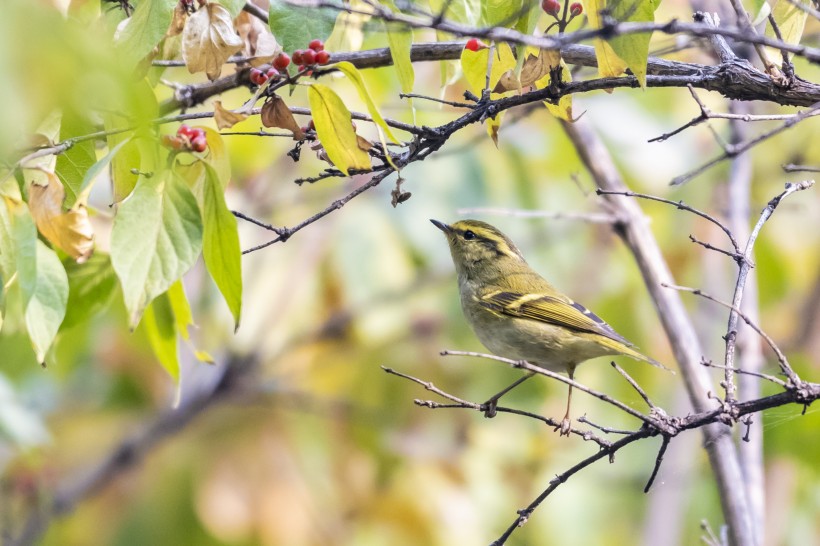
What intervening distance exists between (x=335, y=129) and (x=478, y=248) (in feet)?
8.49

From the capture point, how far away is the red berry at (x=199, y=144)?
6.91 ft

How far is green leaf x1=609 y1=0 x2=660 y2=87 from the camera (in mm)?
1942

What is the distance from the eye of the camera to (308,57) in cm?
233

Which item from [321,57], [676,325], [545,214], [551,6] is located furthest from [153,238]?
[676,325]

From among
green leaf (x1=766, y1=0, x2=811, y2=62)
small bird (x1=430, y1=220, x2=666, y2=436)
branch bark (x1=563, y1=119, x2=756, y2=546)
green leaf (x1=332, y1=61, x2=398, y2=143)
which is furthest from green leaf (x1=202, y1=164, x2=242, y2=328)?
branch bark (x1=563, y1=119, x2=756, y2=546)

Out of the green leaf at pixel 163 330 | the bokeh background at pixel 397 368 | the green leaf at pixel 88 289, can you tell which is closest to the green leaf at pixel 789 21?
the green leaf at pixel 163 330

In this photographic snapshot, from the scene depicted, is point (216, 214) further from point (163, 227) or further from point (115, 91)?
point (115, 91)

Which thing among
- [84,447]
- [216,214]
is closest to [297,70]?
[216,214]

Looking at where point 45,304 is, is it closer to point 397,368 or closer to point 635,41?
point 635,41

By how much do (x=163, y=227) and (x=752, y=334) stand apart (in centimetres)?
304

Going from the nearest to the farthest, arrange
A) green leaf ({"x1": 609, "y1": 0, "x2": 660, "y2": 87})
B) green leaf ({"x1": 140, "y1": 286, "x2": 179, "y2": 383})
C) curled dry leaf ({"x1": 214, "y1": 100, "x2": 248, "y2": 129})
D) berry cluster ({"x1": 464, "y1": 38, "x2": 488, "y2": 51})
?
green leaf ({"x1": 609, "y1": 0, "x2": 660, "y2": 87})
curled dry leaf ({"x1": 214, "y1": 100, "x2": 248, "y2": 129})
berry cluster ({"x1": 464, "y1": 38, "x2": 488, "y2": 51})
green leaf ({"x1": 140, "y1": 286, "x2": 179, "y2": 383})

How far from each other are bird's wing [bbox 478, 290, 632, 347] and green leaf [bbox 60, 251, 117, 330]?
5.85 feet

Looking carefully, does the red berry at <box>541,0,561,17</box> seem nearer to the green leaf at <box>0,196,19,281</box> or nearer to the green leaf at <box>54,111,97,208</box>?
the green leaf at <box>54,111,97,208</box>

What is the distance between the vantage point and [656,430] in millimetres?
2031
